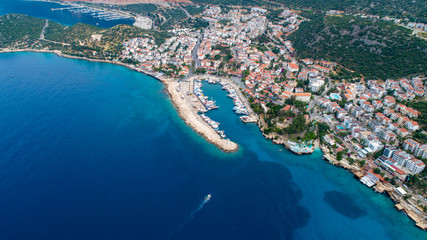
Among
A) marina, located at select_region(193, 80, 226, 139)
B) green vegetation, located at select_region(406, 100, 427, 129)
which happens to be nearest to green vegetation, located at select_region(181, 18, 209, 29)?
marina, located at select_region(193, 80, 226, 139)

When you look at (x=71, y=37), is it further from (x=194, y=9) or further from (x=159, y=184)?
(x=159, y=184)

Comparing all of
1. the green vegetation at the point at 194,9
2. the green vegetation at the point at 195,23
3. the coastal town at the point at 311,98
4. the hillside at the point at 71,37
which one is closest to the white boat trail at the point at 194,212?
the coastal town at the point at 311,98

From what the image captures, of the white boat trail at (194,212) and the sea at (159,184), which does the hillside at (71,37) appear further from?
the white boat trail at (194,212)

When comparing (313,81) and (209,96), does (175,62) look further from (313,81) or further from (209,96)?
(313,81)

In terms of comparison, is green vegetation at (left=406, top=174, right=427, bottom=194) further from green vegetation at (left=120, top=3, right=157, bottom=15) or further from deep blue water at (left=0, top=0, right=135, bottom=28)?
green vegetation at (left=120, top=3, right=157, bottom=15)

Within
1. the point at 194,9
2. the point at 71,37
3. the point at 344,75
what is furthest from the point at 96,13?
the point at 344,75

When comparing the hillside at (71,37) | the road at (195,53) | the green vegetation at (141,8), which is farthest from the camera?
the green vegetation at (141,8)
